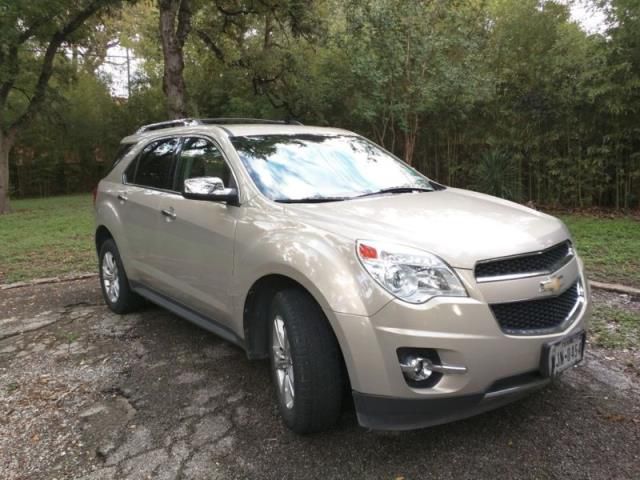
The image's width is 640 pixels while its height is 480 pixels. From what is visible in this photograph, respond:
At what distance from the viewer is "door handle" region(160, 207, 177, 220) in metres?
3.79

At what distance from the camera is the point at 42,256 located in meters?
8.00

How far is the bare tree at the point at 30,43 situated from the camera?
510 inches

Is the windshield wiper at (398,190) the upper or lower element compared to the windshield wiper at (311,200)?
upper

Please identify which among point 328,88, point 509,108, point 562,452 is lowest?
point 562,452

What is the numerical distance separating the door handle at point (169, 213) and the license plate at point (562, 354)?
96.3 inches

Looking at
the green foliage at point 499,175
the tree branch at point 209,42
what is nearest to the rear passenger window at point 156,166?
the green foliage at point 499,175

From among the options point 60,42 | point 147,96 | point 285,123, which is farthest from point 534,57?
point 147,96

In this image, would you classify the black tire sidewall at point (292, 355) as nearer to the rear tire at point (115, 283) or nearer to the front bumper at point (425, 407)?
the front bumper at point (425, 407)

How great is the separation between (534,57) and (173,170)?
847cm

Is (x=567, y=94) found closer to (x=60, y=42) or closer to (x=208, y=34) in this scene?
(x=208, y=34)

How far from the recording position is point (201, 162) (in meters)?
3.76

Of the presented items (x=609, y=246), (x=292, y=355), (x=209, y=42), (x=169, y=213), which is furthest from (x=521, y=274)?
(x=209, y=42)

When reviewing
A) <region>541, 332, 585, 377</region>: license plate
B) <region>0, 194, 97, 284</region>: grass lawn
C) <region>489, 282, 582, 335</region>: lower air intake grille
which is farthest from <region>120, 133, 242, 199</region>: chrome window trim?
<region>0, 194, 97, 284</region>: grass lawn

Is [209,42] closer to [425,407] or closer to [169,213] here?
[169,213]
